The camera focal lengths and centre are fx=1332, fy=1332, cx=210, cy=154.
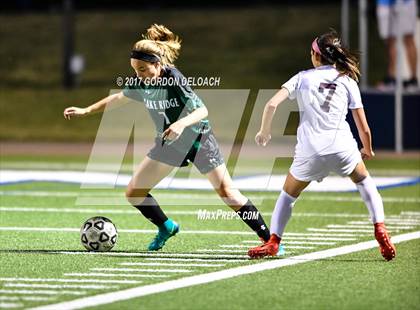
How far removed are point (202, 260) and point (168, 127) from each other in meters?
1.13

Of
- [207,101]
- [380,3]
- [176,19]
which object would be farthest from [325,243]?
[176,19]

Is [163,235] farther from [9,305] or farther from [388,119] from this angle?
[388,119]

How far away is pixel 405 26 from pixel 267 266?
13317 millimetres

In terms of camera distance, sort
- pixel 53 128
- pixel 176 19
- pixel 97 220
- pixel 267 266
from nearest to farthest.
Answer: pixel 267 266, pixel 97 220, pixel 53 128, pixel 176 19

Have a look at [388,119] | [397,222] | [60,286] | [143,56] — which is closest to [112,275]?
[60,286]

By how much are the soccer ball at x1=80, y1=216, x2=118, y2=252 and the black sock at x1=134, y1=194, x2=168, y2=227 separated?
11.8 inches

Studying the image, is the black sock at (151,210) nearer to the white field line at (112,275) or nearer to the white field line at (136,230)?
the white field line at (112,275)

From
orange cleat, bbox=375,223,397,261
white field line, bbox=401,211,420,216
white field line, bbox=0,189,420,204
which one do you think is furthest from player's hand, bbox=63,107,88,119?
white field line, bbox=0,189,420,204

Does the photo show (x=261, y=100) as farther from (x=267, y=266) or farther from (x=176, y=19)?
(x=267, y=266)

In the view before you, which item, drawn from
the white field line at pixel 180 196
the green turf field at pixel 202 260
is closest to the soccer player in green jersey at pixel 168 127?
the green turf field at pixel 202 260

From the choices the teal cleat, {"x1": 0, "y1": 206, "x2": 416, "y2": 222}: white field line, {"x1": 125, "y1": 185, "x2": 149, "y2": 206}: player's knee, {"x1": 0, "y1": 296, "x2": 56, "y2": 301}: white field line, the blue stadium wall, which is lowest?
the blue stadium wall

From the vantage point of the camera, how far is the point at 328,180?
18250 mm

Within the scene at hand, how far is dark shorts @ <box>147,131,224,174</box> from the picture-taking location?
10.9 metres

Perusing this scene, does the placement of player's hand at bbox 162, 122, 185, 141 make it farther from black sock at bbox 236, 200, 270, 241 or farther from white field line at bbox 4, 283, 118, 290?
white field line at bbox 4, 283, 118, 290
